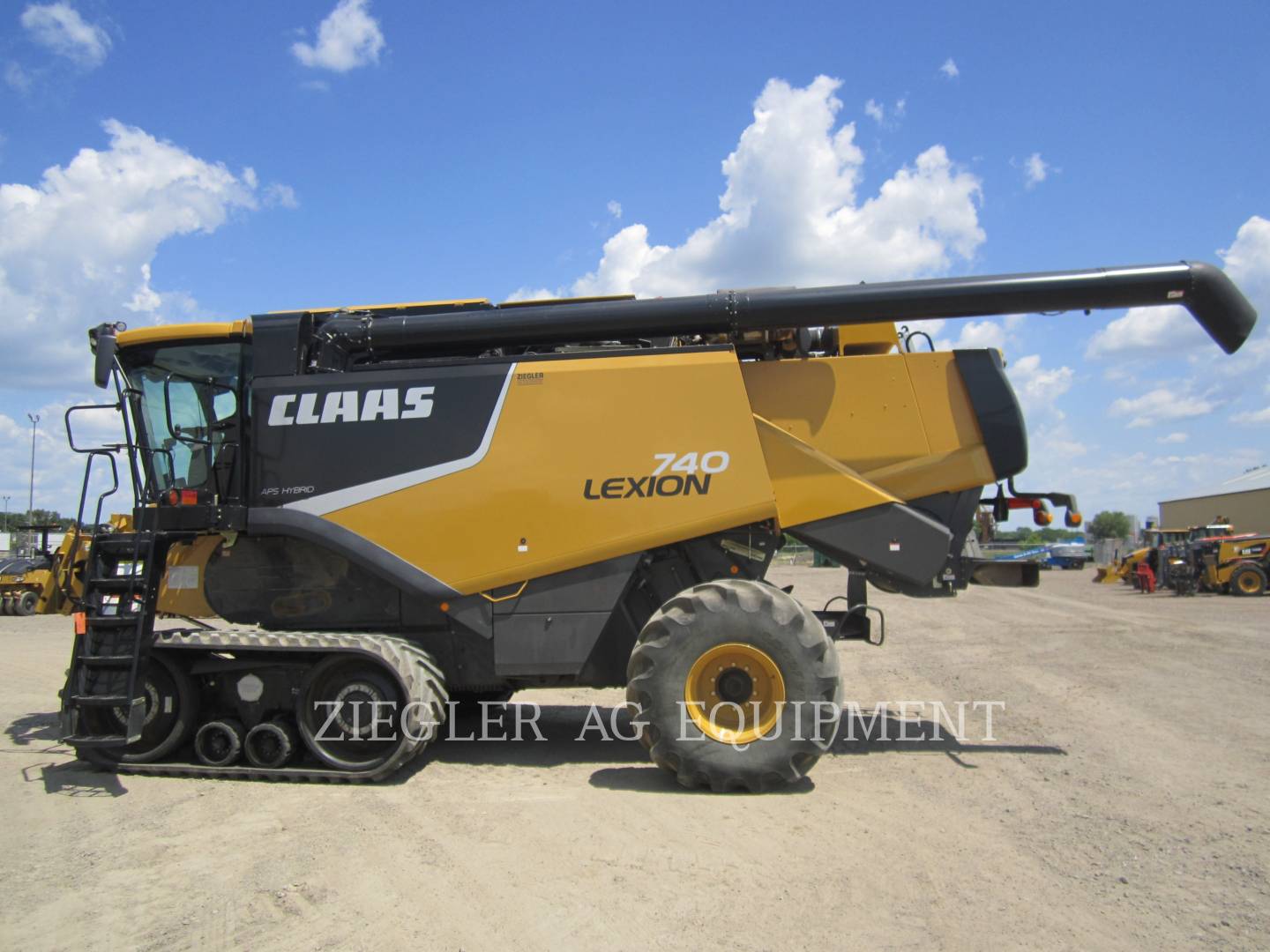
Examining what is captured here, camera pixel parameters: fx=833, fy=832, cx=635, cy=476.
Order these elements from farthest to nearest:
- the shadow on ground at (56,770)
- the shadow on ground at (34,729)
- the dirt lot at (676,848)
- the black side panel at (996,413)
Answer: the shadow on ground at (34,729) < the black side panel at (996,413) < the shadow on ground at (56,770) < the dirt lot at (676,848)

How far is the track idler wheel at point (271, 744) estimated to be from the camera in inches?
257

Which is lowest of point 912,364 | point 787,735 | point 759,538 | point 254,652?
point 787,735

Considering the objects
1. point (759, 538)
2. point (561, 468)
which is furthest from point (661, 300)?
point (759, 538)

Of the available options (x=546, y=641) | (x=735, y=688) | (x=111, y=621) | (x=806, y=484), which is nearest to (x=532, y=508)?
(x=546, y=641)

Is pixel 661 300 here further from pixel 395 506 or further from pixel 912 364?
pixel 395 506

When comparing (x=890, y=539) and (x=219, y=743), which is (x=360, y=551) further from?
(x=890, y=539)

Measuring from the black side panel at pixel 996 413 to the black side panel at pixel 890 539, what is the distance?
79 cm

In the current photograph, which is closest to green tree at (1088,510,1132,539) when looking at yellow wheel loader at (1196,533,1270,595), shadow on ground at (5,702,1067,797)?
yellow wheel loader at (1196,533,1270,595)

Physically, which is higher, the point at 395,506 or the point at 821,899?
the point at 395,506

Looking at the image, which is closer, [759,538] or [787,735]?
[787,735]

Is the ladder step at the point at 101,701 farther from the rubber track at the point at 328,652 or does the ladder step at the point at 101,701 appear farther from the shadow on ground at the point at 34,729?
the shadow on ground at the point at 34,729

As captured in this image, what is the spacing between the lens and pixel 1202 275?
648 cm

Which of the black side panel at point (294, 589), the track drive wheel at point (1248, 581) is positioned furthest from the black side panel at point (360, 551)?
the track drive wheel at point (1248, 581)

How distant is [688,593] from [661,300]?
236cm
